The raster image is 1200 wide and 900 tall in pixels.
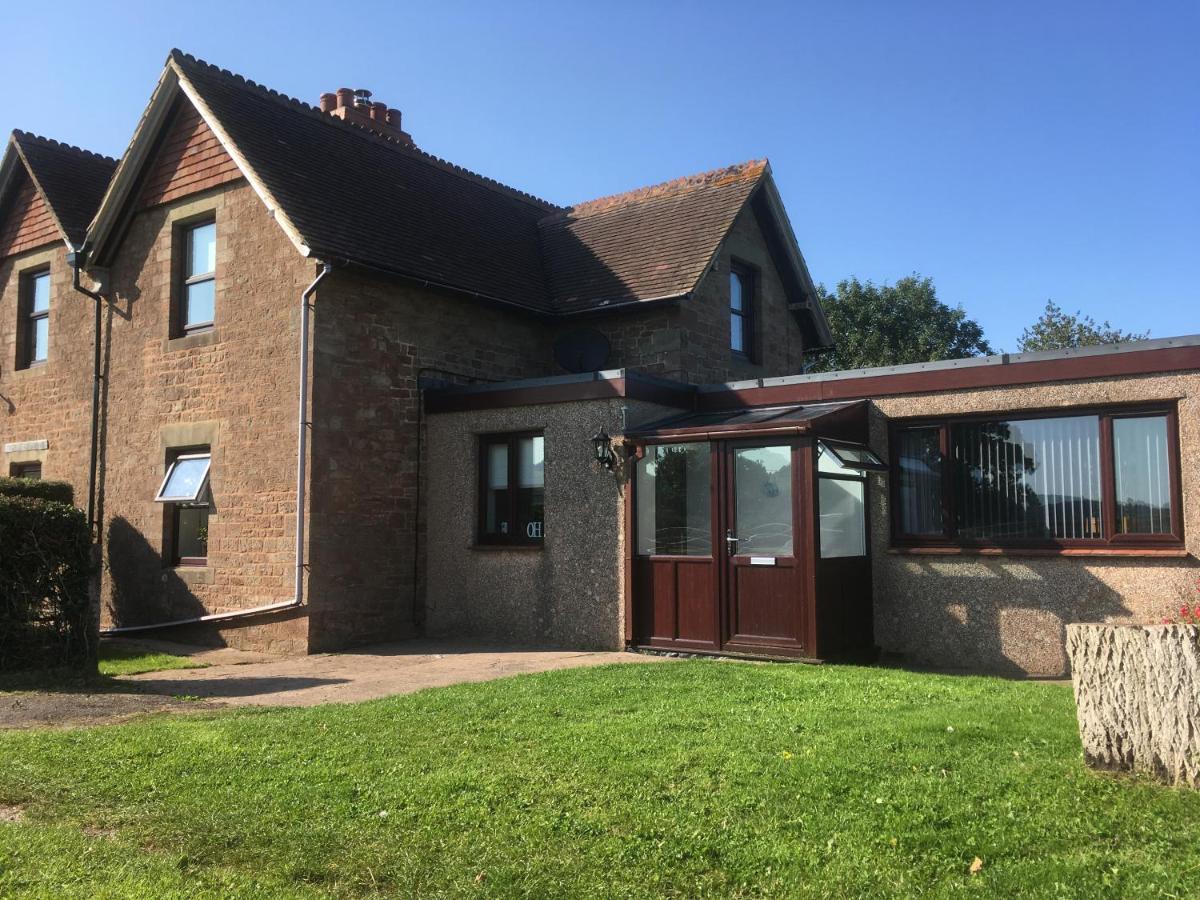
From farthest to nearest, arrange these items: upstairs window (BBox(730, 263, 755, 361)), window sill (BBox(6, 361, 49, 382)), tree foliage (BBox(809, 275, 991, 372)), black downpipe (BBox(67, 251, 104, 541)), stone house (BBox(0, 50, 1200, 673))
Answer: tree foliage (BBox(809, 275, 991, 372)), window sill (BBox(6, 361, 49, 382)), upstairs window (BBox(730, 263, 755, 361)), black downpipe (BBox(67, 251, 104, 541)), stone house (BBox(0, 50, 1200, 673))

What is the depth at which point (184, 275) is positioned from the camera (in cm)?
1544

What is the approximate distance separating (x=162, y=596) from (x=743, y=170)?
11673 mm

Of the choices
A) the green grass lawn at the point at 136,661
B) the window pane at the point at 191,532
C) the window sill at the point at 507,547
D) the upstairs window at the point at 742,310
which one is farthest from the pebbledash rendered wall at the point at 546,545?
the upstairs window at the point at 742,310

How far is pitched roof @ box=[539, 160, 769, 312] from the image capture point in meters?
15.4

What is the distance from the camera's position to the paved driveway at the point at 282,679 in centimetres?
849

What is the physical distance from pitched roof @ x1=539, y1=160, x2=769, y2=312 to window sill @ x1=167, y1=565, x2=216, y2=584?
6688mm

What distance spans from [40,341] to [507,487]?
1075cm

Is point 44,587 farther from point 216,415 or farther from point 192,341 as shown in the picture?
point 192,341

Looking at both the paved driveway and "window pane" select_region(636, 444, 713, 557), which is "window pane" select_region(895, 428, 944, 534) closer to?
"window pane" select_region(636, 444, 713, 557)

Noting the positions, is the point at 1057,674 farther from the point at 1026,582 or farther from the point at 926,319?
the point at 926,319

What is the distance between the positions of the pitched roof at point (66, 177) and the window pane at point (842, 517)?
13435mm

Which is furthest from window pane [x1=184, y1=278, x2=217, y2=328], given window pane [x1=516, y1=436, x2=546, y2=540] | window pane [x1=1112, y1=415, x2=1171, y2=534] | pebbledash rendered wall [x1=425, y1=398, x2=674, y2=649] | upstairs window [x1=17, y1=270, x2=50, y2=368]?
window pane [x1=1112, y1=415, x2=1171, y2=534]

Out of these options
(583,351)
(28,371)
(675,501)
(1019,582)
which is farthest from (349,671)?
(28,371)

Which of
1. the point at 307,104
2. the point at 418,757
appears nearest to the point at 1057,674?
the point at 418,757
